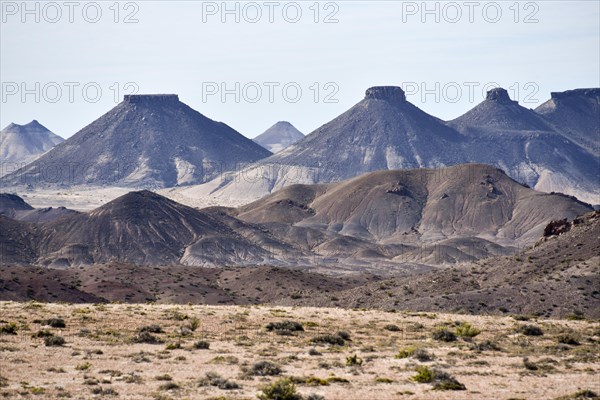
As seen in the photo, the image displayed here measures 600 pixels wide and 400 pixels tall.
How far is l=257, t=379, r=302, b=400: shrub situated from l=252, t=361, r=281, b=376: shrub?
432 centimetres

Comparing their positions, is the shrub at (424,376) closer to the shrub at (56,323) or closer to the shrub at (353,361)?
the shrub at (353,361)

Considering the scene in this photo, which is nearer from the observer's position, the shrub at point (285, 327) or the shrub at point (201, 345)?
the shrub at point (201, 345)

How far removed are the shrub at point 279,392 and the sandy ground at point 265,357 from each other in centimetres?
77

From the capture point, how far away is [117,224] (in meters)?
188

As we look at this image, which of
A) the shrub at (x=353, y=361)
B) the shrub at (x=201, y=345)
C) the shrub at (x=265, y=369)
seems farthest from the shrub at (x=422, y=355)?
the shrub at (x=201, y=345)

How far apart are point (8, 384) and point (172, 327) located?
15964mm

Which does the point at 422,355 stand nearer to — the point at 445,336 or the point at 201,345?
the point at 445,336

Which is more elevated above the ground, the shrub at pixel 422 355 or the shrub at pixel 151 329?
the shrub at pixel 151 329

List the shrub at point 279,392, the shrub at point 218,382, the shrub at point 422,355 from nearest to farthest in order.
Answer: the shrub at point 279,392 < the shrub at point 218,382 < the shrub at point 422,355

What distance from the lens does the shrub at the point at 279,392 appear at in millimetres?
33775

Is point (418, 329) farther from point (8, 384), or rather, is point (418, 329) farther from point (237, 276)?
point (237, 276)

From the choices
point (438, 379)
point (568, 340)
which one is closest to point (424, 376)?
point (438, 379)

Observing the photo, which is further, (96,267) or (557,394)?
(96,267)

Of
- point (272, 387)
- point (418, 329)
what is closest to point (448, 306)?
point (418, 329)
